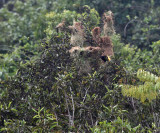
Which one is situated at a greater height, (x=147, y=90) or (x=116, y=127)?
(x=147, y=90)

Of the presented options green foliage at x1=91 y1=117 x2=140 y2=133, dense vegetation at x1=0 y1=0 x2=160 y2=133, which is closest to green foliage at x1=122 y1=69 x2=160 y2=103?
dense vegetation at x1=0 y1=0 x2=160 y2=133

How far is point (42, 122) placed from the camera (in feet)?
11.6

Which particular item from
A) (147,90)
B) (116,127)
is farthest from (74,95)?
(147,90)

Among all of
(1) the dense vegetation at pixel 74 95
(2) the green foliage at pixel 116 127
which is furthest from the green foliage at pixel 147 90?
(2) the green foliage at pixel 116 127

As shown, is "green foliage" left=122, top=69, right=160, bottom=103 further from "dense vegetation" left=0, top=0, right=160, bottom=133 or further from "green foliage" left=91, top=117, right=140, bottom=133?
"green foliage" left=91, top=117, right=140, bottom=133

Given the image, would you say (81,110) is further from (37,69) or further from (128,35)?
(128,35)

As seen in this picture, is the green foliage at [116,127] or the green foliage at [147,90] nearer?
the green foliage at [116,127]

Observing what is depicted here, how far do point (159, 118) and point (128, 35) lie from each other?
5026 mm

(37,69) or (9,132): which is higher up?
(37,69)

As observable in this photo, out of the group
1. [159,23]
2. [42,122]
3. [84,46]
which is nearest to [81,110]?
[42,122]

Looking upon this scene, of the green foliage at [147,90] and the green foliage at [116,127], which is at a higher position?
the green foliage at [147,90]

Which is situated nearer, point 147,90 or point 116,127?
point 116,127

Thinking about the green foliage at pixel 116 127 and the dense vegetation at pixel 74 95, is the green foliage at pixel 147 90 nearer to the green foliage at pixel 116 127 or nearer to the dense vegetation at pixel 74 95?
the dense vegetation at pixel 74 95

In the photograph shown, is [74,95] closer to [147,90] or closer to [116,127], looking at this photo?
[116,127]
